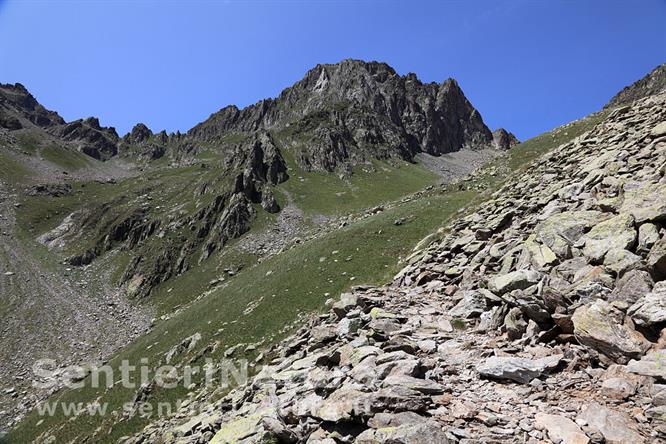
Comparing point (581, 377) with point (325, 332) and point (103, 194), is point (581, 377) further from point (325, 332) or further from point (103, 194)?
point (103, 194)

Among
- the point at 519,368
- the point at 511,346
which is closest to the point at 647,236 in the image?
the point at 511,346

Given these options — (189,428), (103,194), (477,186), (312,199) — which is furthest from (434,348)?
(103,194)

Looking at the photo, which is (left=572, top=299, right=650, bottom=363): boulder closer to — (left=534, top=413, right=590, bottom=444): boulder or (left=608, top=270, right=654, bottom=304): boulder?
(left=608, top=270, right=654, bottom=304): boulder

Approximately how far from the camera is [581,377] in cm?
1020

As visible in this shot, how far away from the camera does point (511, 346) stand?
12570 millimetres

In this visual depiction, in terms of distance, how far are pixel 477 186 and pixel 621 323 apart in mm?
47930

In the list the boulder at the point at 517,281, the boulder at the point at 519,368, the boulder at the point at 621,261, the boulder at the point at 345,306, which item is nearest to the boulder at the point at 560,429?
the boulder at the point at 519,368

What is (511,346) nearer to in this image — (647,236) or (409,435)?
(409,435)

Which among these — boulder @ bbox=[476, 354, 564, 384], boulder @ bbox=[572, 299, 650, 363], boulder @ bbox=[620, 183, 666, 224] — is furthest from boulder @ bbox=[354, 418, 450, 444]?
boulder @ bbox=[620, 183, 666, 224]

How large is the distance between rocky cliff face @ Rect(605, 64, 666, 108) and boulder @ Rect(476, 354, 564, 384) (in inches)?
7281

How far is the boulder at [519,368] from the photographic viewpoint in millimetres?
10641

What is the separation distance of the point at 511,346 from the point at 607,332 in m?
2.93

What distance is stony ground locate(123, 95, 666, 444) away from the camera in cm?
909

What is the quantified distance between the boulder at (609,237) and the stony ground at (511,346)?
0.07 meters
